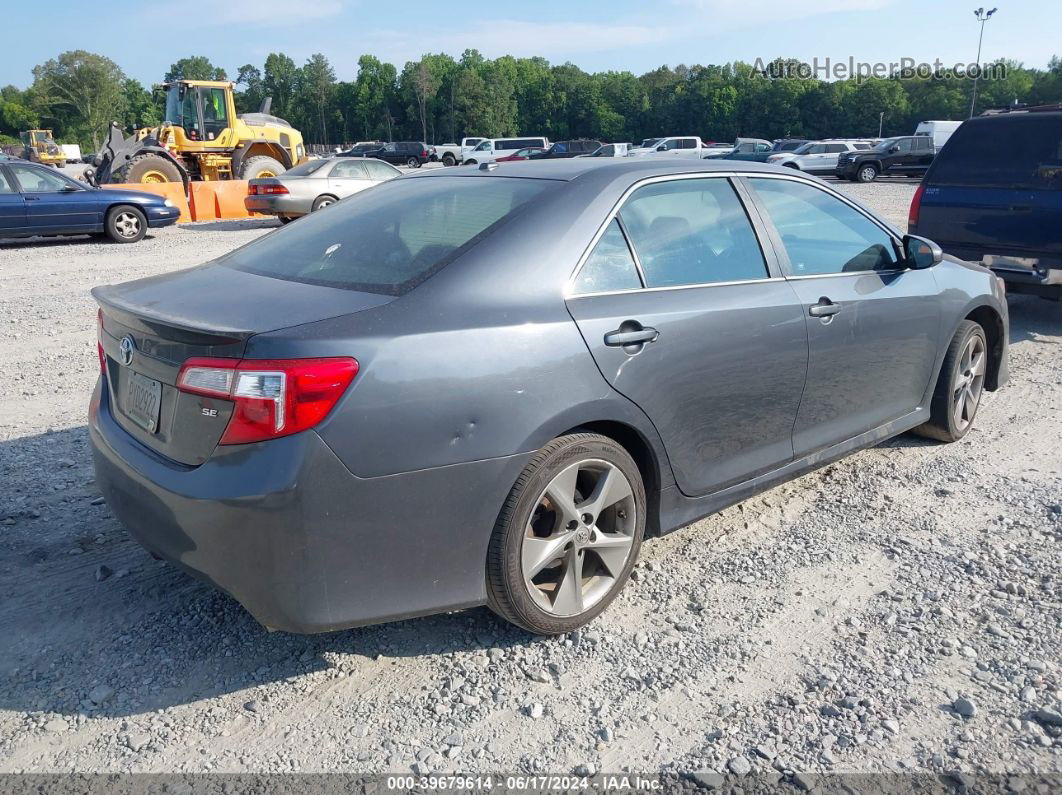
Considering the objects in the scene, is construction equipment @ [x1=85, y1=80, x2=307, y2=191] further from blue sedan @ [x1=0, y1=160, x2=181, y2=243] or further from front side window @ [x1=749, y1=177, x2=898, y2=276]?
front side window @ [x1=749, y1=177, x2=898, y2=276]

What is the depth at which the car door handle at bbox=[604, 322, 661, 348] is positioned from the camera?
3.03 metres

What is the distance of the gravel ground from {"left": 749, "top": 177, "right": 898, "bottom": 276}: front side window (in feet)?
3.80

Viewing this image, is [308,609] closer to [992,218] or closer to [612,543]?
[612,543]

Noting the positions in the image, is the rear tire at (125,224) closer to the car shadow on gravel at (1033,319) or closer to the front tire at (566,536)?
the car shadow on gravel at (1033,319)

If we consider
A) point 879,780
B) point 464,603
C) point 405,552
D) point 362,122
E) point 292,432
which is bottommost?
point 879,780

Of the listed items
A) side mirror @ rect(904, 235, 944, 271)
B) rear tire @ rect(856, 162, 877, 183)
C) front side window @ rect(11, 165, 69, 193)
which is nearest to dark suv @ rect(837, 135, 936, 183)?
rear tire @ rect(856, 162, 877, 183)

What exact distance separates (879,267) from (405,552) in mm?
2878

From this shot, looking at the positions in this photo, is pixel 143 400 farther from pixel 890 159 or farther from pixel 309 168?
pixel 890 159

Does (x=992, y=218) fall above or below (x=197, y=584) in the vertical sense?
above

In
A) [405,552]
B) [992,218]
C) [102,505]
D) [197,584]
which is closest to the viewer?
[405,552]

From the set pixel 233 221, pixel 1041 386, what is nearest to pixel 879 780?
pixel 1041 386

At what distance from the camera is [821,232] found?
4164 millimetres

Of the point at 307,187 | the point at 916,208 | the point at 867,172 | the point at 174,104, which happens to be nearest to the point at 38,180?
the point at 307,187

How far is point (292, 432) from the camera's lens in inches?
96.9
